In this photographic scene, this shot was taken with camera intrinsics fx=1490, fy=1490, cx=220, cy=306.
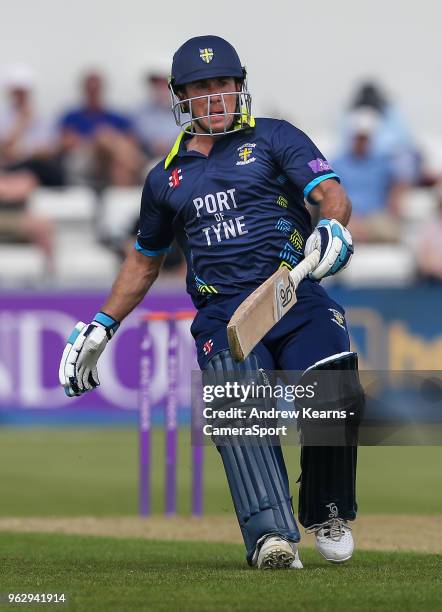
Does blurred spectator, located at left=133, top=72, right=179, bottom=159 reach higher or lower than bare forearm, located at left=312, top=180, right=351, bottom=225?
higher

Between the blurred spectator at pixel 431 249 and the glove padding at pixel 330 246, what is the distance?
8924mm

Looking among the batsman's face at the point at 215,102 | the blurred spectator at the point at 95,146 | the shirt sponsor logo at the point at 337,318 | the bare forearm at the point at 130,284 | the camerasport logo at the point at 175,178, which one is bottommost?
the shirt sponsor logo at the point at 337,318

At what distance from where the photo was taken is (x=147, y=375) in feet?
28.9

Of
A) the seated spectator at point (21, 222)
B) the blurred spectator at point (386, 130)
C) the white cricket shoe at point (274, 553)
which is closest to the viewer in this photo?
the white cricket shoe at point (274, 553)

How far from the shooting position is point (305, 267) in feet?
18.0

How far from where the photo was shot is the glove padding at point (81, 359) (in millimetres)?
6168

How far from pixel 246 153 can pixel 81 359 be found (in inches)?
43.9

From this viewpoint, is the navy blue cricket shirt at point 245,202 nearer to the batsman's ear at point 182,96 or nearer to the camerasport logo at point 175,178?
the camerasport logo at point 175,178

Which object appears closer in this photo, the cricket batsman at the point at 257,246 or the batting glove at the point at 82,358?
the cricket batsman at the point at 257,246

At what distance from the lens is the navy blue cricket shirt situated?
18.9ft

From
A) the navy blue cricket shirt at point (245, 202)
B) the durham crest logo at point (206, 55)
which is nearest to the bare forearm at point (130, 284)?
the navy blue cricket shirt at point (245, 202)

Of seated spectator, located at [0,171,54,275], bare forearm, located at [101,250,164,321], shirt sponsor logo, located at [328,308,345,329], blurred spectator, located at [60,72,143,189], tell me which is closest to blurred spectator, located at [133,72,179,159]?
blurred spectator, located at [60,72,143,189]

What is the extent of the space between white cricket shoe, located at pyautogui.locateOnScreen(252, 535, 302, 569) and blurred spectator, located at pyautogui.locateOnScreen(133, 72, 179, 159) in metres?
10.3

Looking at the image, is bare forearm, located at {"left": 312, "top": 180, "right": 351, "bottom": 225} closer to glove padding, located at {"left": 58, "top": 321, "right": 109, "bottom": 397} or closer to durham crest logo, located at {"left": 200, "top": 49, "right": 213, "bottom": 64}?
durham crest logo, located at {"left": 200, "top": 49, "right": 213, "bottom": 64}
